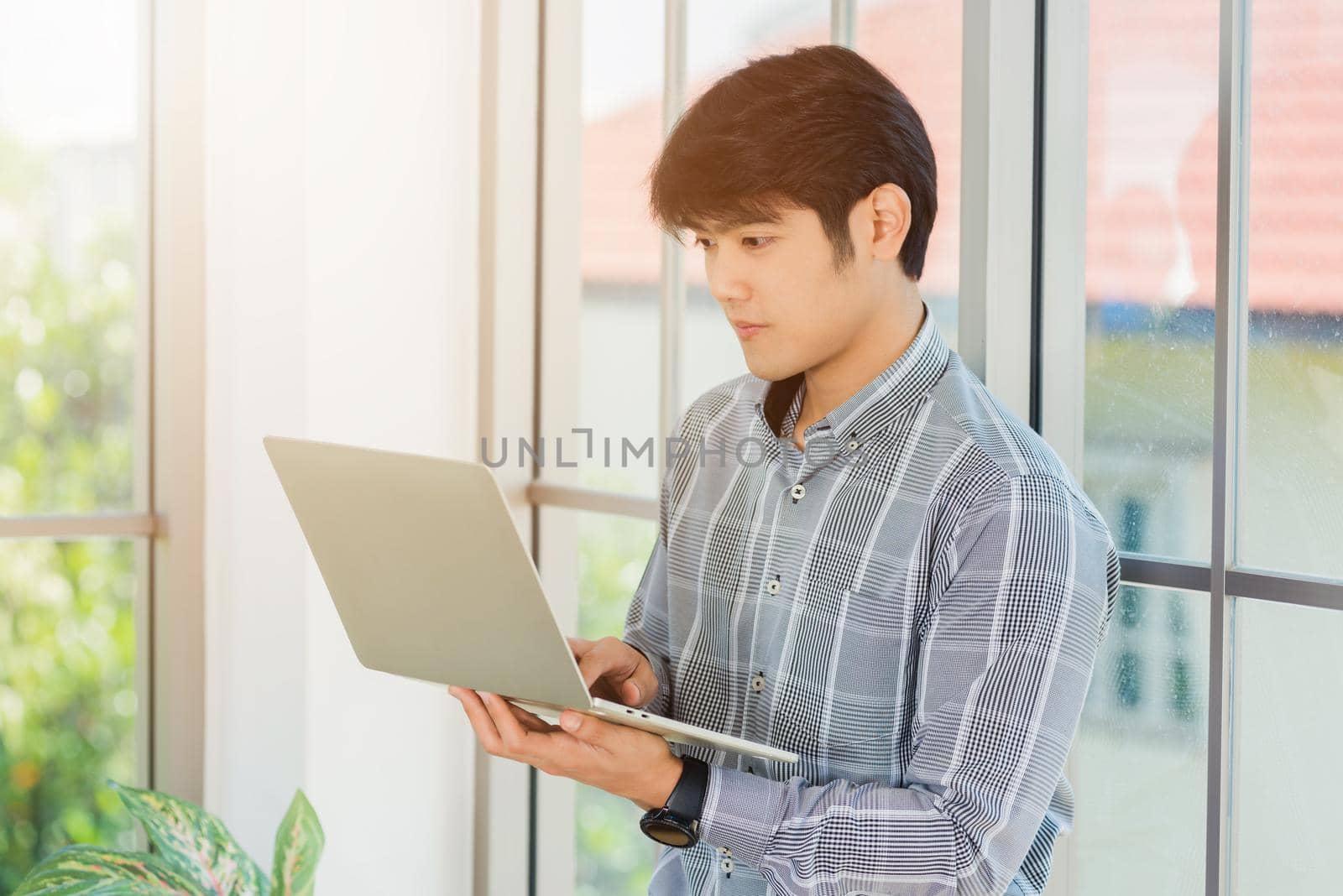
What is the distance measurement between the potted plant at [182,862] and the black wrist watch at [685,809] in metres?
0.95

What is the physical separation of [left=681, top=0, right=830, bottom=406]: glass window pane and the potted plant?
3.07 ft

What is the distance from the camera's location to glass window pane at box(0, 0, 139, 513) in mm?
2182

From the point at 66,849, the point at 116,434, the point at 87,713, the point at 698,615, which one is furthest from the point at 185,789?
the point at 698,615

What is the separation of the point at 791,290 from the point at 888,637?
353mm

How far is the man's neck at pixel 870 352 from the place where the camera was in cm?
121

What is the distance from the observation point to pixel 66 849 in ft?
5.83

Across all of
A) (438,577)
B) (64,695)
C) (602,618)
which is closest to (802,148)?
(438,577)

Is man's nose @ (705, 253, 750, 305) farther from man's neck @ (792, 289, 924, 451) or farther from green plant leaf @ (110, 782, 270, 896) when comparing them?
green plant leaf @ (110, 782, 270, 896)

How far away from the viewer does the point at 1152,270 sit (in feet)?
4.20

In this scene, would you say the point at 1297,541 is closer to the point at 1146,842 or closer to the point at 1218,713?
the point at 1218,713

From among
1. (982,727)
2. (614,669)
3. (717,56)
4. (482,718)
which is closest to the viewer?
(982,727)

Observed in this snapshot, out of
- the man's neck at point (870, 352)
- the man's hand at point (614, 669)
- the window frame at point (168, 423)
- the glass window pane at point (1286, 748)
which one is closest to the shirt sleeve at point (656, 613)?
the man's hand at point (614, 669)

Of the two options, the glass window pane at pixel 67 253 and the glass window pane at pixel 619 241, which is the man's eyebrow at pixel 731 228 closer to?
the glass window pane at pixel 619 241

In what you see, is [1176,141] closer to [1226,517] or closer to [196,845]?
[1226,517]
